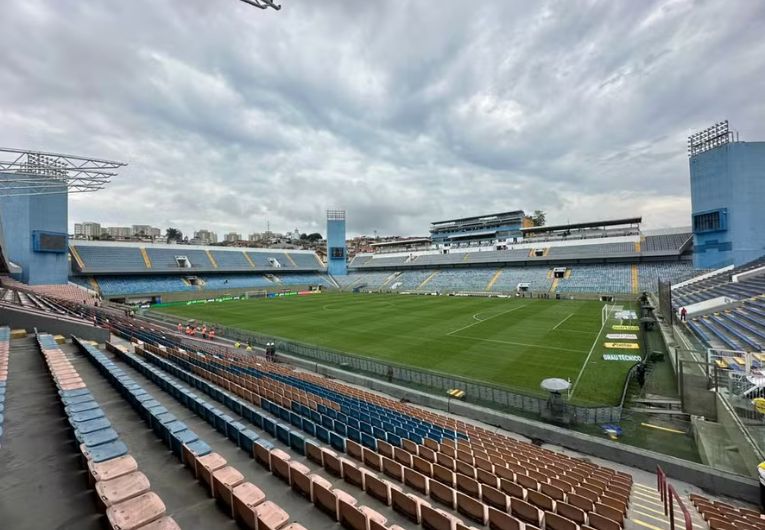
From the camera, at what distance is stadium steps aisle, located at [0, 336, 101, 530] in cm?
357

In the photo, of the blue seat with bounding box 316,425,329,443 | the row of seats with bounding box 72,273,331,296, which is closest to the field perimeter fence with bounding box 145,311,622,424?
the blue seat with bounding box 316,425,329,443

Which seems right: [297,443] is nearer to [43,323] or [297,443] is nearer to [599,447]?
[599,447]

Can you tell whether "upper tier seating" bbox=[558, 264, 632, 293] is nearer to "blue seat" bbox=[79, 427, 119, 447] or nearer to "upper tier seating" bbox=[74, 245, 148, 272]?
"blue seat" bbox=[79, 427, 119, 447]

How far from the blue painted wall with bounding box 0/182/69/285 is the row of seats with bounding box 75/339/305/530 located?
4529 cm

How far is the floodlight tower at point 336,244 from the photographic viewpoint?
76.2 metres

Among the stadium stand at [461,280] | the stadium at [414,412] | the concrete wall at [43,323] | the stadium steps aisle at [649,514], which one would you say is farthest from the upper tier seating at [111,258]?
the stadium steps aisle at [649,514]

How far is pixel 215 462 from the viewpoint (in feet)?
14.5

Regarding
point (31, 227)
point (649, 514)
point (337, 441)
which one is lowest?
point (649, 514)

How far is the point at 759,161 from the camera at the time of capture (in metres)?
31.9

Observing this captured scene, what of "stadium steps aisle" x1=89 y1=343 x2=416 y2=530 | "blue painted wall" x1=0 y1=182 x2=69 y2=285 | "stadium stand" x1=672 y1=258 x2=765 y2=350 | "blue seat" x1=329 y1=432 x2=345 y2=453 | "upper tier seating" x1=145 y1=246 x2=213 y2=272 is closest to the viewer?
"stadium steps aisle" x1=89 y1=343 x2=416 y2=530

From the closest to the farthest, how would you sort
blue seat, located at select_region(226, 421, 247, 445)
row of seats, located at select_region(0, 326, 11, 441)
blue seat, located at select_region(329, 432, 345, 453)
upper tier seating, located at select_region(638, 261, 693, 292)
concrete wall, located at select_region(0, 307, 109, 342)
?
1. row of seats, located at select_region(0, 326, 11, 441)
2. blue seat, located at select_region(226, 421, 247, 445)
3. blue seat, located at select_region(329, 432, 345, 453)
4. concrete wall, located at select_region(0, 307, 109, 342)
5. upper tier seating, located at select_region(638, 261, 693, 292)

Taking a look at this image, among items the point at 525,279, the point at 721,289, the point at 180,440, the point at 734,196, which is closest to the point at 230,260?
the point at 525,279

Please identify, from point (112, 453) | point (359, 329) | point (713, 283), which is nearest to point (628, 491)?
point (112, 453)

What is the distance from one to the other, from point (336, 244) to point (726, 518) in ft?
241
